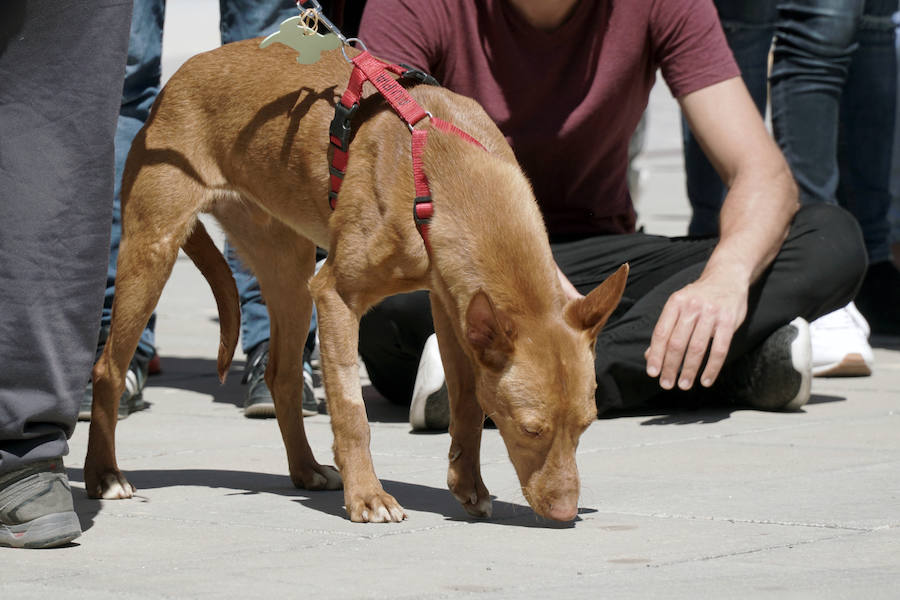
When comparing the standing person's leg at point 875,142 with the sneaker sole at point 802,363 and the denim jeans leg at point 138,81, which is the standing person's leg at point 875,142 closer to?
the sneaker sole at point 802,363

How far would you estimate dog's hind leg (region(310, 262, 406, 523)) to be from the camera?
11.6 feet

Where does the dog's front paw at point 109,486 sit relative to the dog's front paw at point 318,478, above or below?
above

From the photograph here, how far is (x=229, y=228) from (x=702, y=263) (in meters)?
1.88

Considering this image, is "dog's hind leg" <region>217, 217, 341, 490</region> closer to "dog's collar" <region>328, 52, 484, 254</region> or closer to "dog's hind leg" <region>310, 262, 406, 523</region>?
"dog's hind leg" <region>310, 262, 406, 523</region>

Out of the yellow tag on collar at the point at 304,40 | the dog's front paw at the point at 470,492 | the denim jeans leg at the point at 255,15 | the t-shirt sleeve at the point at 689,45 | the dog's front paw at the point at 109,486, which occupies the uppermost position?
the yellow tag on collar at the point at 304,40

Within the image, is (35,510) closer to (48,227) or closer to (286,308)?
(48,227)

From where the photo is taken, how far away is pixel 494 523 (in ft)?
11.4

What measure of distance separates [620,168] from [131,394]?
80.1 inches

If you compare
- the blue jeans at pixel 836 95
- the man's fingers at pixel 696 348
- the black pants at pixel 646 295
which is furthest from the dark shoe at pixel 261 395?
the blue jeans at pixel 836 95

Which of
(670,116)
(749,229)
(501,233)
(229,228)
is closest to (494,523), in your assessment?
(501,233)

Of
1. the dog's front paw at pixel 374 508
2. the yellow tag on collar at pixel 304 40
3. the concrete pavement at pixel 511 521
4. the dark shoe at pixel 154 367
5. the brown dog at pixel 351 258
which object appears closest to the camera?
the concrete pavement at pixel 511 521

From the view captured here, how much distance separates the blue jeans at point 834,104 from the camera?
6.63 meters

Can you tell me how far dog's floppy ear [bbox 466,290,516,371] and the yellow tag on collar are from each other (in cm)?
111

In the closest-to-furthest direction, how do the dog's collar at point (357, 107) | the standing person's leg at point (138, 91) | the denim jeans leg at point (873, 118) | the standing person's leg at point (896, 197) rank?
the dog's collar at point (357, 107), the standing person's leg at point (138, 91), the denim jeans leg at point (873, 118), the standing person's leg at point (896, 197)
